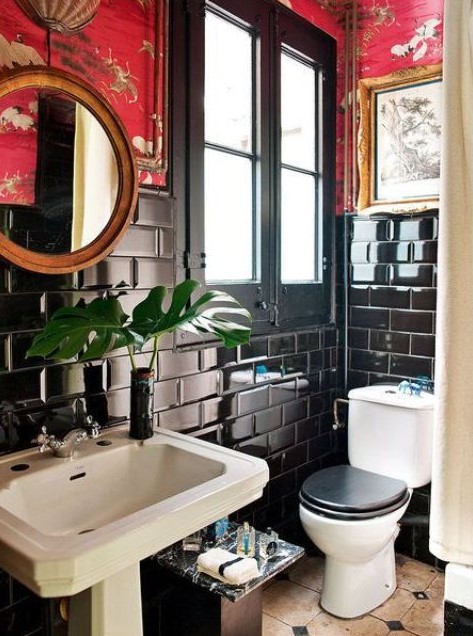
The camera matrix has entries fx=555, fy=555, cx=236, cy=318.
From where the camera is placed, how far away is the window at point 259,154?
2086 mm

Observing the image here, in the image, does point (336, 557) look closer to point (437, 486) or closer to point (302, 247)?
point (437, 486)

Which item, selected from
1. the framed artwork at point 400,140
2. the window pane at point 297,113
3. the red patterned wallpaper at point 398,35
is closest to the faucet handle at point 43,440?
the window pane at point 297,113

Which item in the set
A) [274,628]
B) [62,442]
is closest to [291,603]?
[274,628]

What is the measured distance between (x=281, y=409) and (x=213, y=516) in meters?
1.28

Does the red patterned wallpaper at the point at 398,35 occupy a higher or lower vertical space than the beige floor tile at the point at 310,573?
higher

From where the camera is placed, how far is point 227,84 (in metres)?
2.30

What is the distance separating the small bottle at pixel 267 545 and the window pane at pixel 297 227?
1.16 meters

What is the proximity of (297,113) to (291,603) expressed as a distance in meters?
2.20

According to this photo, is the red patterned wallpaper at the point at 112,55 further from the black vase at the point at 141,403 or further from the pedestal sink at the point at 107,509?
the pedestal sink at the point at 107,509

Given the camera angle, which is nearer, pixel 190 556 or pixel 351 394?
pixel 190 556

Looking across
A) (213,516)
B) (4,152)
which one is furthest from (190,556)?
(4,152)

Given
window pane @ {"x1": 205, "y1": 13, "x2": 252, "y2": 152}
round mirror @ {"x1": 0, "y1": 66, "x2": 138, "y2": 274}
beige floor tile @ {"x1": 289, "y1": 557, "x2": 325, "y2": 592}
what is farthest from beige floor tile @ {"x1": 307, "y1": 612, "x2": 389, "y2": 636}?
window pane @ {"x1": 205, "y1": 13, "x2": 252, "y2": 152}

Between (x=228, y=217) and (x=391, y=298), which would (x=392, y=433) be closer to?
(x=391, y=298)

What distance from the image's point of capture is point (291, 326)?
2623mm
